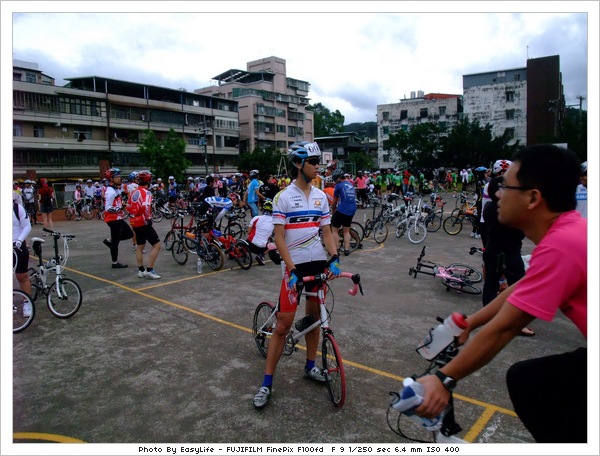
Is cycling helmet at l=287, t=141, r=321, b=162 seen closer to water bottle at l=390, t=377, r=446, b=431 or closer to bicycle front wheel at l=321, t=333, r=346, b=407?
bicycle front wheel at l=321, t=333, r=346, b=407

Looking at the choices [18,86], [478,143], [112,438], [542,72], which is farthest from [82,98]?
[542,72]

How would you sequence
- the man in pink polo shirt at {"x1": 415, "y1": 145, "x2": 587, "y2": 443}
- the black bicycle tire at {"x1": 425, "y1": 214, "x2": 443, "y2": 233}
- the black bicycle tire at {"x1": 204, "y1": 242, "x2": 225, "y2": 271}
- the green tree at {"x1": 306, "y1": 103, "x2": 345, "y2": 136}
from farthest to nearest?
the green tree at {"x1": 306, "y1": 103, "x2": 345, "y2": 136} < the black bicycle tire at {"x1": 425, "y1": 214, "x2": 443, "y2": 233} < the black bicycle tire at {"x1": 204, "y1": 242, "x2": 225, "y2": 271} < the man in pink polo shirt at {"x1": 415, "y1": 145, "x2": 587, "y2": 443}

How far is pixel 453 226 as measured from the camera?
13320 millimetres

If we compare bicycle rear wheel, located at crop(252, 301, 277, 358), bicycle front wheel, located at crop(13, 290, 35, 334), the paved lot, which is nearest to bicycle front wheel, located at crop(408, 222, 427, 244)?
the paved lot

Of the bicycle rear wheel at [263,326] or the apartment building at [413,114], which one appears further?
the apartment building at [413,114]

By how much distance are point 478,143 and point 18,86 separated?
47.7 meters

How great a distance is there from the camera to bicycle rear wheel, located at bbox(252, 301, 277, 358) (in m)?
4.52

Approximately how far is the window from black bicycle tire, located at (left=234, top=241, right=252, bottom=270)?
44311 mm

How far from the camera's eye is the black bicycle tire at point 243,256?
29.1 feet

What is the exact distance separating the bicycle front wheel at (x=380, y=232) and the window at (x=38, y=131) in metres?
44.2

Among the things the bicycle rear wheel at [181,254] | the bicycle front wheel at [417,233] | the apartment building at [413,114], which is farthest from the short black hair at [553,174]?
the apartment building at [413,114]

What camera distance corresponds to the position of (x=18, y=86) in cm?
4000

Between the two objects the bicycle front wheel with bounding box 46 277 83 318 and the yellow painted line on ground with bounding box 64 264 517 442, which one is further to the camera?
the bicycle front wheel with bounding box 46 277 83 318

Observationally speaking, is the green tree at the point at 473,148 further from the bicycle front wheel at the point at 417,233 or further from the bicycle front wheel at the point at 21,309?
the bicycle front wheel at the point at 21,309
